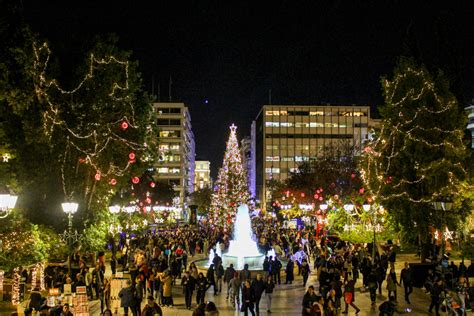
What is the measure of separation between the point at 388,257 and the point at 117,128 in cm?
1652

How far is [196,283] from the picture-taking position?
19359 millimetres

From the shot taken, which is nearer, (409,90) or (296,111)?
(409,90)

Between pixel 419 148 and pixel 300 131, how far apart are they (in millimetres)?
101059

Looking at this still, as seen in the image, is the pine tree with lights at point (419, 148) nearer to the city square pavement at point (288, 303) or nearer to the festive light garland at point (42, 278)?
the city square pavement at point (288, 303)

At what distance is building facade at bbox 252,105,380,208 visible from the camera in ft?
428

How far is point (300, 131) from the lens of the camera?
13188 cm

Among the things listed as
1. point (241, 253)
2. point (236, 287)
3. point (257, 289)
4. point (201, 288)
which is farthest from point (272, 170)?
point (257, 289)

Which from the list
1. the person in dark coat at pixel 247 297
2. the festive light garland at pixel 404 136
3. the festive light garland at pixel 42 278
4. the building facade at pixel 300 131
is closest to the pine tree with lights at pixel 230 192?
the festive light garland at pixel 404 136

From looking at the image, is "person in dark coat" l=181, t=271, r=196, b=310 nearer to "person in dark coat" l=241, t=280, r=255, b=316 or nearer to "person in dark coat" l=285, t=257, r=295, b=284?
"person in dark coat" l=241, t=280, r=255, b=316

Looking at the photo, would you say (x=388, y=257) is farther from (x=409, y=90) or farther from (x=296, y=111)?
(x=296, y=111)

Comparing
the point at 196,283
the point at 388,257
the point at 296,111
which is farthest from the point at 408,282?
the point at 296,111

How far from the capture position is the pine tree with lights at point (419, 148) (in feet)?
101

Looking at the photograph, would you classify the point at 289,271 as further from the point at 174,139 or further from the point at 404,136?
the point at 174,139

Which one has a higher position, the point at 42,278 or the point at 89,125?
the point at 89,125
